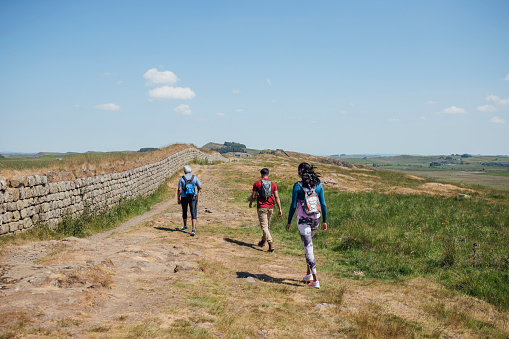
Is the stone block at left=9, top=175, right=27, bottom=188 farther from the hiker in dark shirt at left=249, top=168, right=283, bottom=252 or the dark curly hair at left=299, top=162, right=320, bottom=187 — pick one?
the dark curly hair at left=299, top=162, right=320, bottom=187

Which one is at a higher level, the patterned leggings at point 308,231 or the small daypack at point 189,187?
the small daypack at point 189,187

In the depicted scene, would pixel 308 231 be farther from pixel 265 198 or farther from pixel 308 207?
pixel 265 198

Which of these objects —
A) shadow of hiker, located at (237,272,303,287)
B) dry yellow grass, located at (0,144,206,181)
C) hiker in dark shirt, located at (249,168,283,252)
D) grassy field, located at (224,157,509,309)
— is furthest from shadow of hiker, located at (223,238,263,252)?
dry yellow grass, located at (0,144,206,181)

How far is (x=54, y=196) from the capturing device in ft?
32.9

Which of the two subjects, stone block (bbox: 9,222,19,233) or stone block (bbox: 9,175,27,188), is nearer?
stone block (bbox: 9,222,19,233)

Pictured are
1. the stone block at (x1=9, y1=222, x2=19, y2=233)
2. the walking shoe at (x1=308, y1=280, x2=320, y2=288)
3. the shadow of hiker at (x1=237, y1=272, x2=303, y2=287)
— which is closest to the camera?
the walking shoe at (x1=308, y1=280, x2=320, y2=288)

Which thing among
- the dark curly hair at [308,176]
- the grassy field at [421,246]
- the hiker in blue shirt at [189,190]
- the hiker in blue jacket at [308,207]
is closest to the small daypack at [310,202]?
the hiker in blue jacket at [308,207]

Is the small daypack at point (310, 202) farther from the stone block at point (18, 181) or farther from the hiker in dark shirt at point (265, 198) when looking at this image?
the stone block at point (18, 181)

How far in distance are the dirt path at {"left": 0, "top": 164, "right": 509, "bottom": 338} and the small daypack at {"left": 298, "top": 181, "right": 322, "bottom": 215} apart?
1.52 m

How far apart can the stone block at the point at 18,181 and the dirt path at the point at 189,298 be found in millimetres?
1930

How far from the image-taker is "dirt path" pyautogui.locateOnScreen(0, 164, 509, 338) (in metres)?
3.80

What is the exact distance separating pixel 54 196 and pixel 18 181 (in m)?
1.54

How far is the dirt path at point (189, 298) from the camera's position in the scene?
380 cm

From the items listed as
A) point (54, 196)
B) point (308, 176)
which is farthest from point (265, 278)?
point (54, 196)
